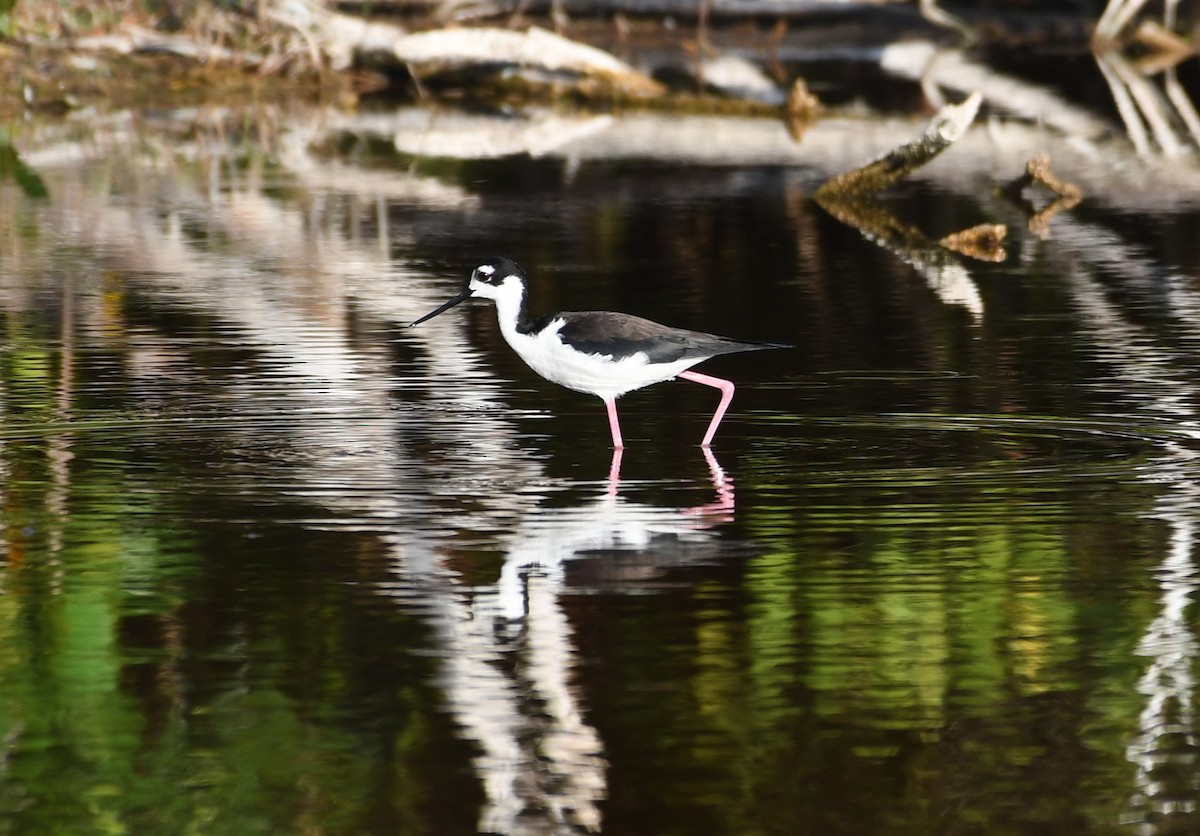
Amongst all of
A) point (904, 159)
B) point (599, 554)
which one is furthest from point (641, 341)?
point (904, 159)

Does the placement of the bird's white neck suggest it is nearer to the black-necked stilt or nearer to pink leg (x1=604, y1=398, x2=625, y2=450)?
the black-necked stilt

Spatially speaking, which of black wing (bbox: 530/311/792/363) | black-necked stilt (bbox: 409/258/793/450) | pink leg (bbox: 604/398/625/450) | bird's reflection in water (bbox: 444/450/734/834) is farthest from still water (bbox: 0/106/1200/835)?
black wing (bbox: 530/311/792/363)

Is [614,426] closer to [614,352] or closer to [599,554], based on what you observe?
[614,352]

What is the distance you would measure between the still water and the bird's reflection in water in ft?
0.06

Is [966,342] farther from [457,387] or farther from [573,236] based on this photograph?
[573,236]

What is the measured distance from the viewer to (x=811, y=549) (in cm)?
825

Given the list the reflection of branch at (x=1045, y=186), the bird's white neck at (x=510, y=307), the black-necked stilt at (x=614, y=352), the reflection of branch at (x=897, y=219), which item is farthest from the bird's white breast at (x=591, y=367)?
the reflection of branch at (x=1045, y=186)

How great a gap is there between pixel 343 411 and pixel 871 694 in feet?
16.4

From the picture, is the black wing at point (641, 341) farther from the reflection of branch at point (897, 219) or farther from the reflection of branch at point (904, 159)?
the reflection of branch at point (904, 159)

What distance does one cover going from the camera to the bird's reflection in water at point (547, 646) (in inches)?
228

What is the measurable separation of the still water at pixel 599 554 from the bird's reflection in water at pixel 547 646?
18mm

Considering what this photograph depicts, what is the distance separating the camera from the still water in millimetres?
5895

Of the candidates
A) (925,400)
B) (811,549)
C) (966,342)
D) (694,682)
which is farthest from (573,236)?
(694,682)

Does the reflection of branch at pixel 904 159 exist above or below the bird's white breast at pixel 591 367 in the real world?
above
